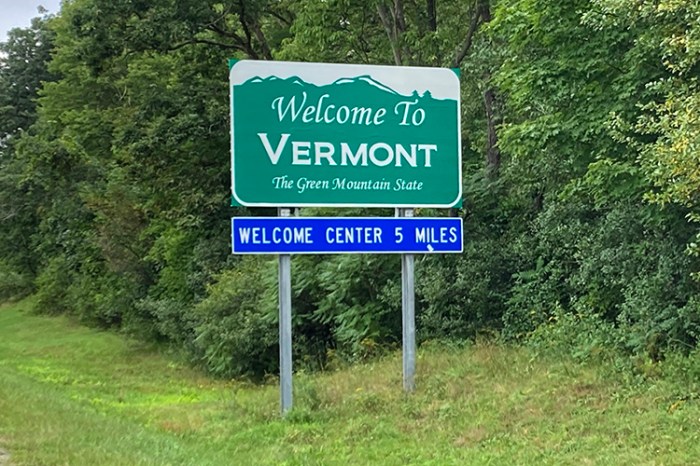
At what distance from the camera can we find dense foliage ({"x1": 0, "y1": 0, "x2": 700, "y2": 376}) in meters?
9.91

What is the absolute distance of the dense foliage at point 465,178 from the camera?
9914 mm

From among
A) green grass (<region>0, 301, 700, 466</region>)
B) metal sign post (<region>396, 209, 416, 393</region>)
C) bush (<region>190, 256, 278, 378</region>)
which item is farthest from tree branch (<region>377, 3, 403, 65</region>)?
metal sign post (<region>396, 209, 416, 393</region>)

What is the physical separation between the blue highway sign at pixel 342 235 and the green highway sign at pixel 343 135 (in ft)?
0.90

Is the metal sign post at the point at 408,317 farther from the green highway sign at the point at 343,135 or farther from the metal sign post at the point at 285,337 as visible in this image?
the metal sign post at the point at 285,337

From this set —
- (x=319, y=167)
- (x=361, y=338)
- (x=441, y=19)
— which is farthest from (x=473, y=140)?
(x=319, y=167)

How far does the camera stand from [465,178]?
53.1ft

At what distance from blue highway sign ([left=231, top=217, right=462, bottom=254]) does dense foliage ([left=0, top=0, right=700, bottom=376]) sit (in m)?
2.06

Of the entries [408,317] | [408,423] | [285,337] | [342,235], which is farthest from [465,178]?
[408,423]

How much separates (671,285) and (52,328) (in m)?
30.6

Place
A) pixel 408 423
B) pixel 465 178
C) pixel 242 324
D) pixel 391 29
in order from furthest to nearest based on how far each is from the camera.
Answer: pixel 391 29 < pixel 242 324 < pixel 465 178 < pixel 408 423

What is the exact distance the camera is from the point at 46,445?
6762 millimetres

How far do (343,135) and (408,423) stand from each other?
13.4 ft

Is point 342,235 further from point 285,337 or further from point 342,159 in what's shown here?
point 285,337

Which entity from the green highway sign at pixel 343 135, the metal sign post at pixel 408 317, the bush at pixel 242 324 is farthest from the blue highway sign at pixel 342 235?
the bush at pixel 242 324
